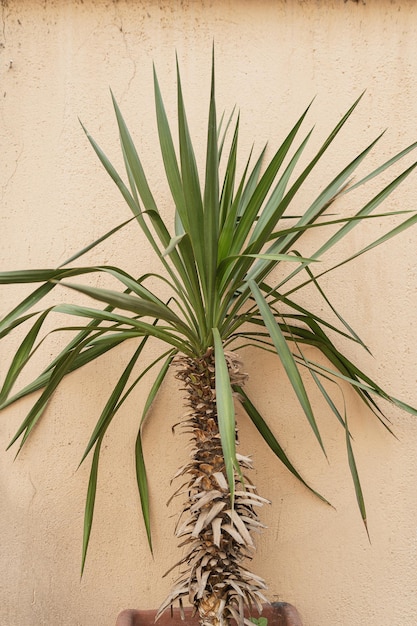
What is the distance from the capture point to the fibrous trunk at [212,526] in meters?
1.32

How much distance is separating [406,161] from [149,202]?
2.67 ft

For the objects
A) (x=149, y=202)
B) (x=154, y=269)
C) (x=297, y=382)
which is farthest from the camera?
(x=154, y=269)

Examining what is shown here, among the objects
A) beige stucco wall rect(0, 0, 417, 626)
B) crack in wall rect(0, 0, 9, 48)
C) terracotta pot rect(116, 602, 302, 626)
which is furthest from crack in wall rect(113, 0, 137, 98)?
terracotta pot rect(116, 602, 302, 626)

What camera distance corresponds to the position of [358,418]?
5.67ft

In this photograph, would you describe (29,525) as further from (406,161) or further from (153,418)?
(406,161)

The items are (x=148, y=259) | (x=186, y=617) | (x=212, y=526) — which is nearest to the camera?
(x=212, y=526)

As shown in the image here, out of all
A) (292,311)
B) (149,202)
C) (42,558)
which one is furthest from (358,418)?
(42,558)

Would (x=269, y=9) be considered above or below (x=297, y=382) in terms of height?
above

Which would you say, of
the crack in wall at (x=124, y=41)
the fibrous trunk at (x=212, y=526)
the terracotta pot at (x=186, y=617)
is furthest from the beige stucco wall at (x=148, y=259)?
the fibrous trunk at (x=212, y=526)

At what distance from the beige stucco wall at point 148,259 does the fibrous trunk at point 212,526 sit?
1.12 feet

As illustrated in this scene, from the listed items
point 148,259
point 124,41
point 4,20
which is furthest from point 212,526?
point 4,20

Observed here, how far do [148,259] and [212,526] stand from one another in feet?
2.65

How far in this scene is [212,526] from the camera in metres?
1.32

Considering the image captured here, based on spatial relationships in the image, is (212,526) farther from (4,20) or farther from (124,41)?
(4,20)
